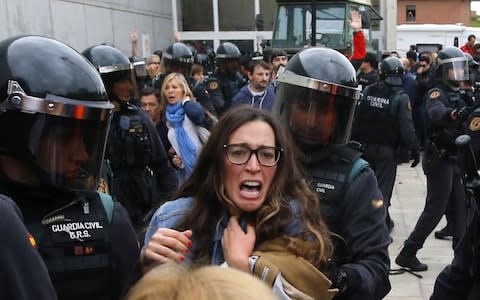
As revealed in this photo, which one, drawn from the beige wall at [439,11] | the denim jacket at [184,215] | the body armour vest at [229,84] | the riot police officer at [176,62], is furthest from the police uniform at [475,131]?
the beige wall at [439,11]

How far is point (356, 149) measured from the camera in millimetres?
2543

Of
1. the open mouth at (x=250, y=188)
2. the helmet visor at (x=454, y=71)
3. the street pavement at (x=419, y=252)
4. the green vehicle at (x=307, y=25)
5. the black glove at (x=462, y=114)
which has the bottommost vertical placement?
the street pavement at (x=419, y=252)

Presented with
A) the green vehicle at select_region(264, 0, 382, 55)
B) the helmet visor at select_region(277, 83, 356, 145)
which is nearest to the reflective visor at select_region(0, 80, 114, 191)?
the helmet visor at select_region(277, 83, 356, 145)

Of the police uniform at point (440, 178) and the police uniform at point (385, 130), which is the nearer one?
the police uniform at point (440, 178)

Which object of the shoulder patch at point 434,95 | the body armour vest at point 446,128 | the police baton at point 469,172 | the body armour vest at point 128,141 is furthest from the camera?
the shoulder patch at point 434,95

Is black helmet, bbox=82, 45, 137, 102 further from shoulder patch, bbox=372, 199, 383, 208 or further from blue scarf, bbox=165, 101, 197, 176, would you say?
shoulder patch, bbox=372, 199, 383, 208

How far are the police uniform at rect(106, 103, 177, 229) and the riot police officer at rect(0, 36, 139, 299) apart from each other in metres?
1.85

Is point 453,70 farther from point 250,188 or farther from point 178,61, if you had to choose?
point 250,188

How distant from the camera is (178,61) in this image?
7020 mm

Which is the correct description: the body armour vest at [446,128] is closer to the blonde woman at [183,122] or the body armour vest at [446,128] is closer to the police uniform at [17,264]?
the blonde woman at [183,122]

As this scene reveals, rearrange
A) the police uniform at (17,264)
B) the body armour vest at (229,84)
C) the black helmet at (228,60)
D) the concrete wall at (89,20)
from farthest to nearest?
1. the concrete wall at (89,20)
2. the black helmet at (228,60)
3. the body armour vest at (229,84)
4. the police uniform at (17,264)

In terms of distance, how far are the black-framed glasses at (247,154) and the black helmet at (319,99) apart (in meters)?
0.48

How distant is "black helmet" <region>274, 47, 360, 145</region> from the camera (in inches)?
100

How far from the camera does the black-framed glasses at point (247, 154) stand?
2.03 metres
